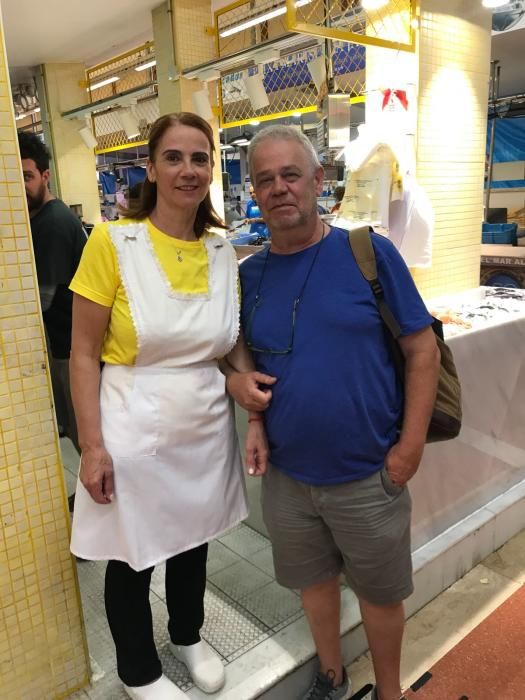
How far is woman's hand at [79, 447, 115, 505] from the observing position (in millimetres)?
1511

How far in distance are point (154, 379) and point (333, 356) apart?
490 millimetres

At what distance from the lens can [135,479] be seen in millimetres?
1562

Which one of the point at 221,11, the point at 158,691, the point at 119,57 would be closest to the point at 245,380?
the point at 158,691

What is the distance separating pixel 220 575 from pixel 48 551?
100cm

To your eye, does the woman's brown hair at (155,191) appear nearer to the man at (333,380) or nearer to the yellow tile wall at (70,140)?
the man at (333,380)

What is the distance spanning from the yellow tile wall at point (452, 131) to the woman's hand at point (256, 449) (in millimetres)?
2222

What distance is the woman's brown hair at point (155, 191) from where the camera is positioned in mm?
1539

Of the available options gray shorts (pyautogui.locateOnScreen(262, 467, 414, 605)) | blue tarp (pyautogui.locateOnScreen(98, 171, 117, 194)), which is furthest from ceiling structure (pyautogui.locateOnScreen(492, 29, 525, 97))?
blue tarp (pyautogui.locateOnScreen(98, 171, 117, 194))

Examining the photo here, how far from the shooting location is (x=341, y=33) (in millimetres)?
2850

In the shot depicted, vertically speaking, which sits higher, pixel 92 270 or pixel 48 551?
pixel 92 270

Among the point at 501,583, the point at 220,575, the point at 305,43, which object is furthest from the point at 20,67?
the point at 501,583

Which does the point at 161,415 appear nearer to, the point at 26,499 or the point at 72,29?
the point at 26,499

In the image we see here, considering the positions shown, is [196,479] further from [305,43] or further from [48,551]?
[305,43]

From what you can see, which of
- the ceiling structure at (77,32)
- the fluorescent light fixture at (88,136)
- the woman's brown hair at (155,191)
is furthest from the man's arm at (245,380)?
the fluorescent light fixture at (88,136)
